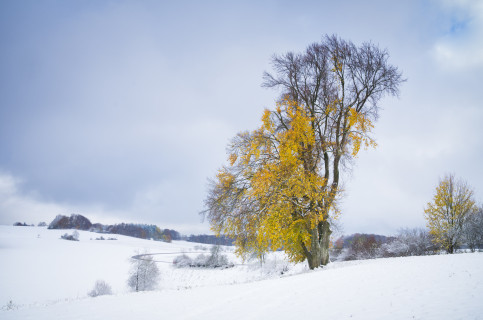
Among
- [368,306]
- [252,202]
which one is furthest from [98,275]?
[368,306]

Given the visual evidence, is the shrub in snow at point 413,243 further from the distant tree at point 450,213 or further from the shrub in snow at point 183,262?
the shrub in snow at point 183,262

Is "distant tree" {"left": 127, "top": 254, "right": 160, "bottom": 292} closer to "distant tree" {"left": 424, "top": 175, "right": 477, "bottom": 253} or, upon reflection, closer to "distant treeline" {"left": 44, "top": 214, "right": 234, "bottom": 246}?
"distant tree" {"left": 424, "top": 175, "right": 477, "bottom": 253}

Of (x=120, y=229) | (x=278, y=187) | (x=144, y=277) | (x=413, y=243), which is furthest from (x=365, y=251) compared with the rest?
(x=120, y=229)

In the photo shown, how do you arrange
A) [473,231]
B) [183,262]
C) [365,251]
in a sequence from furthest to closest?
1. [183,262]
2. [365,251]
3. [473,231]

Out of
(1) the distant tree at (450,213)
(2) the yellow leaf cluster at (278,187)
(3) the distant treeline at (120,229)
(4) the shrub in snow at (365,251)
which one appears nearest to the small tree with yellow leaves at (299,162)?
(2) the yellow leaf cluster at (278,187)

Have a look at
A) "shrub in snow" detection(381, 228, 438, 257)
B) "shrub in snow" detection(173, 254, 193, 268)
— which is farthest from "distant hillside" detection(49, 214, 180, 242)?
"shrub in snow" detection(381, 228, 438, 257)

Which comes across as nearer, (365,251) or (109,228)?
(365,251)

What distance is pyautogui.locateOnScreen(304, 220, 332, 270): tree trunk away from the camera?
42.0ft

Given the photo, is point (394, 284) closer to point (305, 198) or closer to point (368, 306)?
point (368, 306)

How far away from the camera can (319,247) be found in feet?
42.8

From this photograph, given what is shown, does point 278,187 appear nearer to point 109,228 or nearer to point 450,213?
point 450,213

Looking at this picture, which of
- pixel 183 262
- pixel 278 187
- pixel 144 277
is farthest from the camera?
pixel 183 262

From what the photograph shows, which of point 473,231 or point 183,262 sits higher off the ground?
point 473,231

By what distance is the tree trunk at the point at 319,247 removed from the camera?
1279 cm
